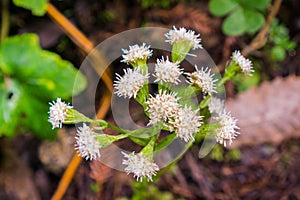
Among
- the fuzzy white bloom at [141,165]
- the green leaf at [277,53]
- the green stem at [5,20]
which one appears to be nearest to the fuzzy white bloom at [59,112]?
the fuzzy white bloom at [141,165]

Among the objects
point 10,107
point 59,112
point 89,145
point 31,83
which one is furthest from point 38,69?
point 89,145

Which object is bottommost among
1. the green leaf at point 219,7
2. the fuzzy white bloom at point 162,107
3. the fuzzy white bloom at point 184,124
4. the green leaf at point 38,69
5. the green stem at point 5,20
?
the fuzzy white bloom at point 184,124

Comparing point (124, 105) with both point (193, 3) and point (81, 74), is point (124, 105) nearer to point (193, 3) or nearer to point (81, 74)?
point (81, 74)

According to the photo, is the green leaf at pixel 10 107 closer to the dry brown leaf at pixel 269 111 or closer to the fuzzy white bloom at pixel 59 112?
the fuzzy white bloom at pixel 59 112

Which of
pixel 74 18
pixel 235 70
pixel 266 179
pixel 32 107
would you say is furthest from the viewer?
pixel 74 18

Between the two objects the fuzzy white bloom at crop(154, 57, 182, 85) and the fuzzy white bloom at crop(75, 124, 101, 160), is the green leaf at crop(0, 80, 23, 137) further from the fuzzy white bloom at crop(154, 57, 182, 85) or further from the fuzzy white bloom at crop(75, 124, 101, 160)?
the fuzzy white bloom at crop(154, 57, 182, 85)

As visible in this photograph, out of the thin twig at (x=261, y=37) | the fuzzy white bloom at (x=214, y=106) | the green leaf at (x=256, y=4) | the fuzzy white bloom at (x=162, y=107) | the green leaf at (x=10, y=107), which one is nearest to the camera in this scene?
the fuzzy white bloom at (x=162, y=107)

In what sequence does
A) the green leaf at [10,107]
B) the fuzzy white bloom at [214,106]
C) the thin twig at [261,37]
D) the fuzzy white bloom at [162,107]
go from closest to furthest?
the fuzzy white bloom at [162,107] < the fuzzy white bloom at [214,106] < the green leaf at [10,107] < the thin twig at [261,37]

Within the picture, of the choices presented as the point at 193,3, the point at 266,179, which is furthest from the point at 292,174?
the point at 193,3
